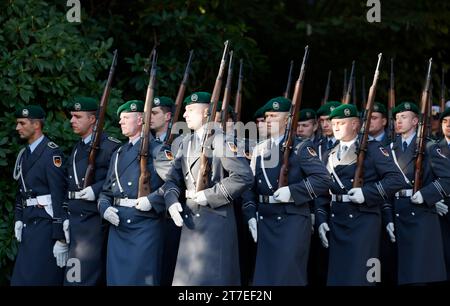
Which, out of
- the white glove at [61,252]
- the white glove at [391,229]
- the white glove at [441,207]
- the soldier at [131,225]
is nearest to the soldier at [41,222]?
the white glove at [61,252]

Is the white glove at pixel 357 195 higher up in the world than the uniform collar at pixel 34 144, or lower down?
lower down

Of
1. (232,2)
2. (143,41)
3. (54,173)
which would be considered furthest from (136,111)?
(232,2)

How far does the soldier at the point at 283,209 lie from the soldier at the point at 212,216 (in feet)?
2.39

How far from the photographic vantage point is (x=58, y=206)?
10547mm

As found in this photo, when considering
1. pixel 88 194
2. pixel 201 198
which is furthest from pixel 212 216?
pixel 88 194

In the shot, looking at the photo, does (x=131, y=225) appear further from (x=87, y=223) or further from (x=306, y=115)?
(x=306, y=115)

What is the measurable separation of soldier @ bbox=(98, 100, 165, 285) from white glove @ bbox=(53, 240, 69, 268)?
93cm

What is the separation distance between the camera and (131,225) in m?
9.60

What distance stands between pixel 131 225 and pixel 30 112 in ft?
6.45

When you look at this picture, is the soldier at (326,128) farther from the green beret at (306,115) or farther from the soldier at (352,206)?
the soldier at (352,206)

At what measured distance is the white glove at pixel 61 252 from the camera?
10.5 metres

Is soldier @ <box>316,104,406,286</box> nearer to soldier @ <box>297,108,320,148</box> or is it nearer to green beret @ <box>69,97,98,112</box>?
soldier @ <box>297,108,320,148</box>

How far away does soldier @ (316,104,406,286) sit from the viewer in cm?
1017

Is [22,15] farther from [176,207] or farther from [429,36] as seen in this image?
[429,36]
